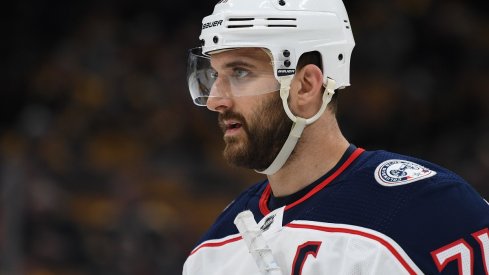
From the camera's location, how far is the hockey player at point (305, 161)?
2.18 metres

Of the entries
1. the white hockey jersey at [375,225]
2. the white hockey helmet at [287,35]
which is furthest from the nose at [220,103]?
the white hockey jersey at [375,225]

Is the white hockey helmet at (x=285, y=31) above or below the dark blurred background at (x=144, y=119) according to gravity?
above

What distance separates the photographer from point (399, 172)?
228 centimetres

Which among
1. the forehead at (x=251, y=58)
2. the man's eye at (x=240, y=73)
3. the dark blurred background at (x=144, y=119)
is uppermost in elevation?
the forehead at (x=251, y=58)

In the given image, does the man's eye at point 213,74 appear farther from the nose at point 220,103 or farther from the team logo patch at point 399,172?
the team logo patch at point 399,172

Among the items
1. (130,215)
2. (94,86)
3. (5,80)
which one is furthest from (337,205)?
(5,80)

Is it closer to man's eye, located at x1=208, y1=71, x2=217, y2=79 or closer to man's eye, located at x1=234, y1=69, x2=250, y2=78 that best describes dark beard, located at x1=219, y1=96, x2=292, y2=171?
man's eye, located at x1=234, y1=69, x2=250, y2=78

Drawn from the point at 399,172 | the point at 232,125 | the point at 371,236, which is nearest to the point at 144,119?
the point at 232,125

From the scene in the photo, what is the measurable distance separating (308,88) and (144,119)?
4.58m

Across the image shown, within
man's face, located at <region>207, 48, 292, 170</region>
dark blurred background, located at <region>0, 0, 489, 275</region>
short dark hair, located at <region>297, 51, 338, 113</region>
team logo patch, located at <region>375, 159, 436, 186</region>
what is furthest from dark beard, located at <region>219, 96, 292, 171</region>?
dark blurred background, located at <region>0, 0, 489, 275</region>

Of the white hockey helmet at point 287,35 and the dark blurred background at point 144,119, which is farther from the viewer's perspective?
the dark blurred background at point 144,119

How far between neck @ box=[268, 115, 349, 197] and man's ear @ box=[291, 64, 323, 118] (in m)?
0.04

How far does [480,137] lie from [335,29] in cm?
359

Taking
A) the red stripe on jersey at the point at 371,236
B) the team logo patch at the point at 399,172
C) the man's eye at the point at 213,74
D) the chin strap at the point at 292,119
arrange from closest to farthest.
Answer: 1. the red stripe on jersey at the point at 371,236
2. the team logo patch at the point at 399,172
3. the chin strap at the point at 292,119
4. the man's eye at the point at 213,74
